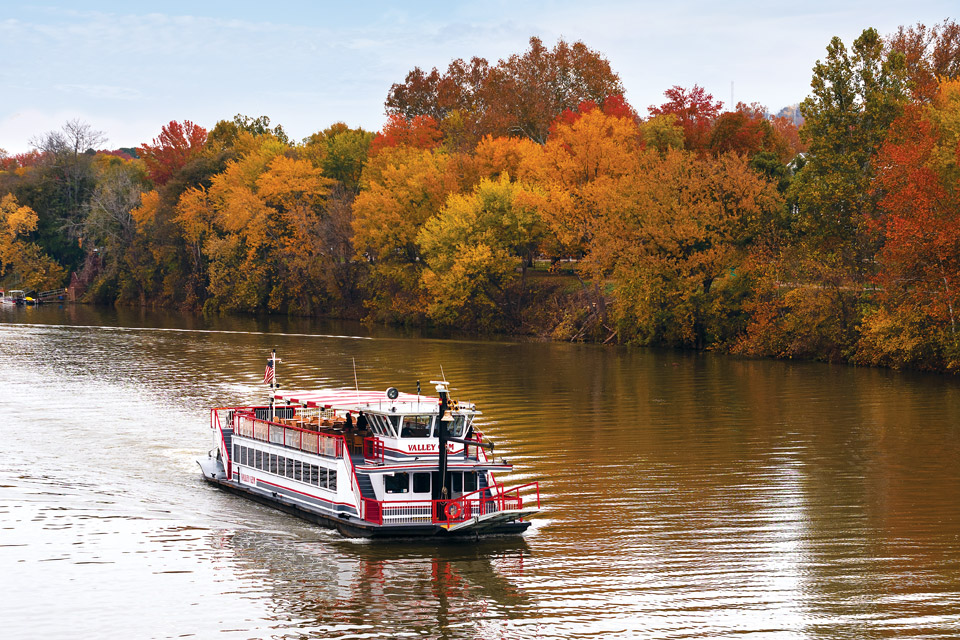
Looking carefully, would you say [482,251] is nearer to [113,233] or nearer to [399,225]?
[399,225]

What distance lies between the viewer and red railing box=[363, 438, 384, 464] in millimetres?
37656

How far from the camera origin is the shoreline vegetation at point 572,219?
277ft

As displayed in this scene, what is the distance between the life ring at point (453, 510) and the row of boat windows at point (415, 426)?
2.97 metres

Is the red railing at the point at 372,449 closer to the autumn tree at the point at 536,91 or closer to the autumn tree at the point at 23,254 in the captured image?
the autumn tree at the point at 536,91

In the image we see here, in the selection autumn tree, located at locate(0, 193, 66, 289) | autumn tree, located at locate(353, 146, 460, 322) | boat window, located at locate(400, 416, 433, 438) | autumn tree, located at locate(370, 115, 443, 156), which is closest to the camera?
boat window, located at locate(400, 416, 433, 438)

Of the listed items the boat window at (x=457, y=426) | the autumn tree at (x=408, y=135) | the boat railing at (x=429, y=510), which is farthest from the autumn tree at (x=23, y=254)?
the boat railing at (x=429, y=510)

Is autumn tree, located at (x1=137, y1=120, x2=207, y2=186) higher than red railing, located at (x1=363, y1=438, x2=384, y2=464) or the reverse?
higher

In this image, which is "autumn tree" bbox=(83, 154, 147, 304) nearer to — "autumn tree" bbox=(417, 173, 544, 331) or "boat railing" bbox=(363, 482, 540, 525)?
"autumn tree" bbox=(417, 173, 544, 331)

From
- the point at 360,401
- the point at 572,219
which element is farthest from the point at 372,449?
the point at 572,219

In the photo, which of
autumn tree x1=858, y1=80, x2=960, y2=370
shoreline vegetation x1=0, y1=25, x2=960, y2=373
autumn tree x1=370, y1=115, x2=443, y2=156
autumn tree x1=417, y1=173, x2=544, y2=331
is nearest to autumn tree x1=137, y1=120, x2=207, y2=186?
shoreline vegetation x1=0, y1=25, x2=960, y2=373

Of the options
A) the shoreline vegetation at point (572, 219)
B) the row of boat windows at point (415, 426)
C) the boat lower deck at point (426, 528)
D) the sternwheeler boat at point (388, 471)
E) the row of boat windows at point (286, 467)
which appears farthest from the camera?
the shoreline vegetation at point (572, 219)

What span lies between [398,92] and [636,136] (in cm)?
8766

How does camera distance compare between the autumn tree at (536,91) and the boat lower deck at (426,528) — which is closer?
the boat lower deck at (426,528)

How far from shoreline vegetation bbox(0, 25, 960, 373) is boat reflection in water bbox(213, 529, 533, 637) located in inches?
2119
